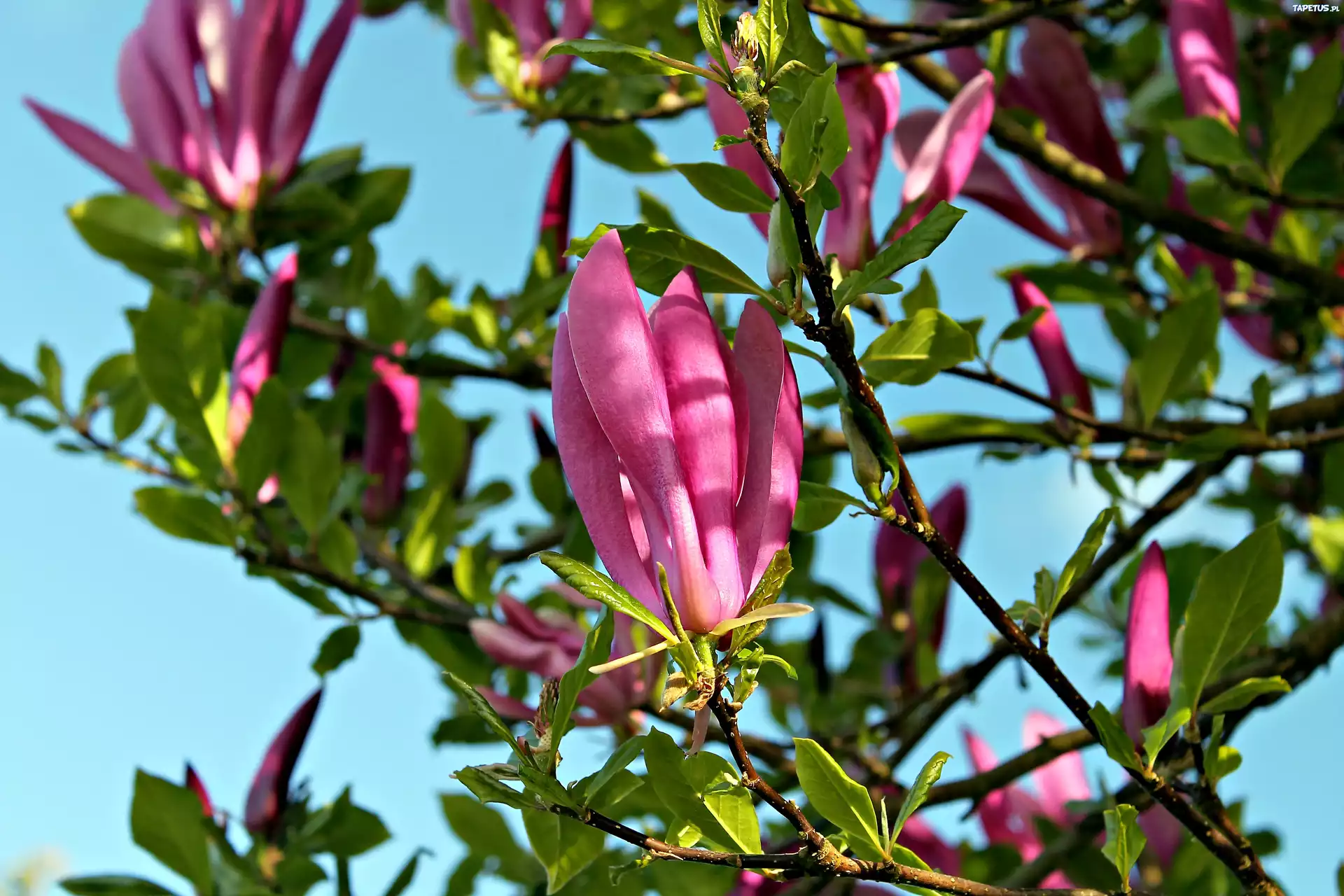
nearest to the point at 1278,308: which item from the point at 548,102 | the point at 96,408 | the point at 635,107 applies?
the point at 635,107

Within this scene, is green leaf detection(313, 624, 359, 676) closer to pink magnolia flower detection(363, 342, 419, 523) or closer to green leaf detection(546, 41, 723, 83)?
pink magnolia flower detection(363, 342, 419, 523)

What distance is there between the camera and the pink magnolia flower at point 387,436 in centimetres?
169

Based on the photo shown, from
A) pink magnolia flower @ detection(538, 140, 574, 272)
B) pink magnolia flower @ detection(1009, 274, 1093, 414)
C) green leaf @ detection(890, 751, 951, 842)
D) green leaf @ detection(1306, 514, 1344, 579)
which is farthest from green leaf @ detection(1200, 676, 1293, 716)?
pink magnolia flower @ detection(538, 140, 574, 272)

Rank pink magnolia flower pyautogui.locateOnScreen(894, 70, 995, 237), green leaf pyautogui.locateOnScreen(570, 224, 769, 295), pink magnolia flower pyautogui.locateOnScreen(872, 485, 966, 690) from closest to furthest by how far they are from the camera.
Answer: green leaf pyautogui.locateOnScreen(570, 224, 769, 295) < pink magnolia flower pyautogui.locateOnScreen(894, 70, 995, 237) < pink magnolia flower pyautogui.locateOnScreen(872, 485, 966, 690)

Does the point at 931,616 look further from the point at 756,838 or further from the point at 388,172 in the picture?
the point at 756,838

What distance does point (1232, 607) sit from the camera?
0.81 metres

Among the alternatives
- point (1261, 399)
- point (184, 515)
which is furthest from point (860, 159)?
point (184, 515)

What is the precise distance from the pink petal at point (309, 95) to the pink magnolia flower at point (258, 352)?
0.25 m

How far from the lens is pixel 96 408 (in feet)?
5.65

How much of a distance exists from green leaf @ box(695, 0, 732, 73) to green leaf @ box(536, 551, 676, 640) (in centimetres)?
26

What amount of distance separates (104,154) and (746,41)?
4.13 ft

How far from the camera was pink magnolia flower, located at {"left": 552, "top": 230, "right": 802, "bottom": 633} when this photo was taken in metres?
0.61

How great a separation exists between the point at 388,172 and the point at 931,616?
41.8 inches

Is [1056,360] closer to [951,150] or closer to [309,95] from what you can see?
[951,150]
